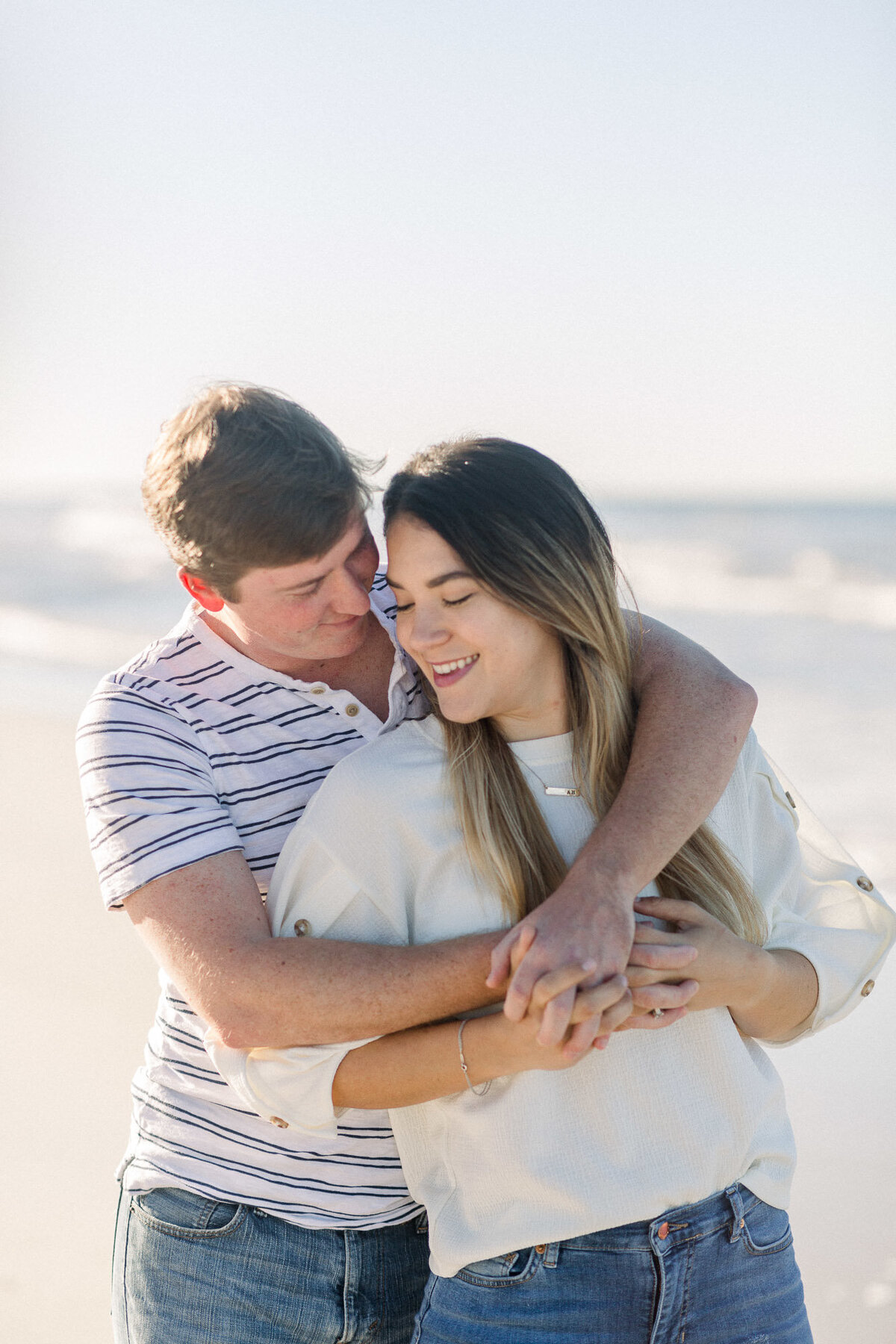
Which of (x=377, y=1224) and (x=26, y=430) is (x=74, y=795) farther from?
(x=26, y=430)

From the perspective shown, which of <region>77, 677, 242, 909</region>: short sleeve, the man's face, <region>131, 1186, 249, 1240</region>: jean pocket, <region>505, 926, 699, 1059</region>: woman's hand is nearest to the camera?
<region>505, 926, 699, 1059</region>: woman's hand

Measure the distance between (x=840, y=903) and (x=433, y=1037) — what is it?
0.79m

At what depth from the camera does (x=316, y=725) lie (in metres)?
2.04

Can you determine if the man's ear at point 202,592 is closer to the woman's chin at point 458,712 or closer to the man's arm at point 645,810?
the woman's chin at point 458,712

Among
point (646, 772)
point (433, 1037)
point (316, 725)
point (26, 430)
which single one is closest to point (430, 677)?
point (316, 725)

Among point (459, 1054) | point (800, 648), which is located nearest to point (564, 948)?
point (459, 1054)

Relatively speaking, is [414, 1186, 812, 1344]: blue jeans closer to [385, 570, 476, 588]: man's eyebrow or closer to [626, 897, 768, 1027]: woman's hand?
[626, 897, 768, 1027]: woman's hand

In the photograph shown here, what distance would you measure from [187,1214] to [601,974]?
0.83 m

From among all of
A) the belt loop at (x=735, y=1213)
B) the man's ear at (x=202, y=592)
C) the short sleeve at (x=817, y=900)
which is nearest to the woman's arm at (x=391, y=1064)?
the belt loop at (x=735, y=1213)

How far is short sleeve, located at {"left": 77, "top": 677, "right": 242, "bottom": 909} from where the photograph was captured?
1797 millimetres

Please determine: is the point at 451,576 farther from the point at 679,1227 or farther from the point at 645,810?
the point at 679,1227

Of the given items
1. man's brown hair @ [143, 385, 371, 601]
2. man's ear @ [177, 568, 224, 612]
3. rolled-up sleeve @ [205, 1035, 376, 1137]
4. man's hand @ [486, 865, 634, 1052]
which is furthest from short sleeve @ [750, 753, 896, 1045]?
man's ear @ [177, 568, 224, 612]

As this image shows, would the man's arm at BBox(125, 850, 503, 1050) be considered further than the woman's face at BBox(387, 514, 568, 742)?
No

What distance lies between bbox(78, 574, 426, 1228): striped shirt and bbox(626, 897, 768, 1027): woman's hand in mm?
533
